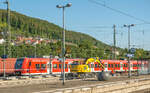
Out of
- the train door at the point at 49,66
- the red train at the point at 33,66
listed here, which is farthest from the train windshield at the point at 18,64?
the train door at the point at 49,66

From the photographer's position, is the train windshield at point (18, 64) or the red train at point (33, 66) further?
the train windshield at point (18, 64)

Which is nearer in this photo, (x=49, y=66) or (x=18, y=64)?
(x=18, y=64)

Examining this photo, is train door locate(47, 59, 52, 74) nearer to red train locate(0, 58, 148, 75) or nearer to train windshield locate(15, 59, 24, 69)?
red train locate(0, 58, 148, 75)

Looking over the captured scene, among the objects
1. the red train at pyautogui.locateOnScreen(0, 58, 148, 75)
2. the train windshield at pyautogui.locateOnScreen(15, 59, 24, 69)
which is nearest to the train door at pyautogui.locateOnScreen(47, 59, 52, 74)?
the red train at pyautogui.locateOnScreen(0, 58, 148, 75)

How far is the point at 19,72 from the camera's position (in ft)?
118

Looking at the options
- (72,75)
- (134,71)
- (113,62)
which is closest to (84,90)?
(72,75)

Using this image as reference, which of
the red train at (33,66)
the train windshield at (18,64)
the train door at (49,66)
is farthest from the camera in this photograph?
the train door at (49,66)

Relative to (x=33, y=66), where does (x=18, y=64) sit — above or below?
above

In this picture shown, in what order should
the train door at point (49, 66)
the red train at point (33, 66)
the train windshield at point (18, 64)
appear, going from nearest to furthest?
the red train at point (33, 66) < the train windshield at point (18, 64) < the train door at point (49, 66)

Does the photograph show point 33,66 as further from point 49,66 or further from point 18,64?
point 49,66

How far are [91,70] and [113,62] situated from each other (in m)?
10.5

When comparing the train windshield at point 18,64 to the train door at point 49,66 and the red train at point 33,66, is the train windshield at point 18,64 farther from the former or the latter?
the train door at point 49,66

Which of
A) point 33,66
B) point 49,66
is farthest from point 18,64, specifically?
point 49,66

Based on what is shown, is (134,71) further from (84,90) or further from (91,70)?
(84,90)
